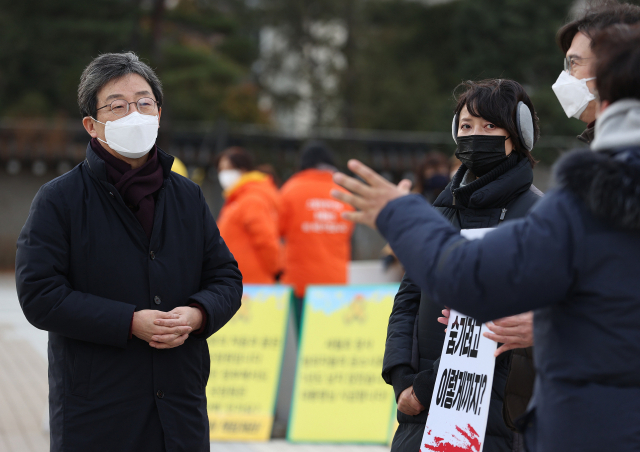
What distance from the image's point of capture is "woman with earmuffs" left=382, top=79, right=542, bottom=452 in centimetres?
238

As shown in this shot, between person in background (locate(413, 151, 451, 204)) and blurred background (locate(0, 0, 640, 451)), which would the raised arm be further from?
blurred background (locate(0, 0, 640, 451))

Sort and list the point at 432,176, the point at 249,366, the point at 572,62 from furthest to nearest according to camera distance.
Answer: the point at 432,176 → the point at 249,366 → the point at 572,62

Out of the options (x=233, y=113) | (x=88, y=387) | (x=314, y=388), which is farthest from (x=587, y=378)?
(x=233, y=113)

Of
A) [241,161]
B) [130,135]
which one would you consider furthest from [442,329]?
[241,161]

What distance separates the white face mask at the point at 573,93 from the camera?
8.32 feet

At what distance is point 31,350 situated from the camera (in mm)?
7730

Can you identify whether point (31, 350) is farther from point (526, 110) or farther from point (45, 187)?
point (526, 110)

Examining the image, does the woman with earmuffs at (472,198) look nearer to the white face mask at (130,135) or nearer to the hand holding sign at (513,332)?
the hand holding sign at (513,332)

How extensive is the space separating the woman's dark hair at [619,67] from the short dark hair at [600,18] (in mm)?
944

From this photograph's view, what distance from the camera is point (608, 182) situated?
1448 millimetres

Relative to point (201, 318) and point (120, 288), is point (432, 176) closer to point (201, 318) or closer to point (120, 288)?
point (201, 318)

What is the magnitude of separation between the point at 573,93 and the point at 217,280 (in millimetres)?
1512

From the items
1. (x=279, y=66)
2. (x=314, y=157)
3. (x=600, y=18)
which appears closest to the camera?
(x=600, y=18)

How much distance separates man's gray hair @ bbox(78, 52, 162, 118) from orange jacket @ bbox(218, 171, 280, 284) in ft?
10.2
